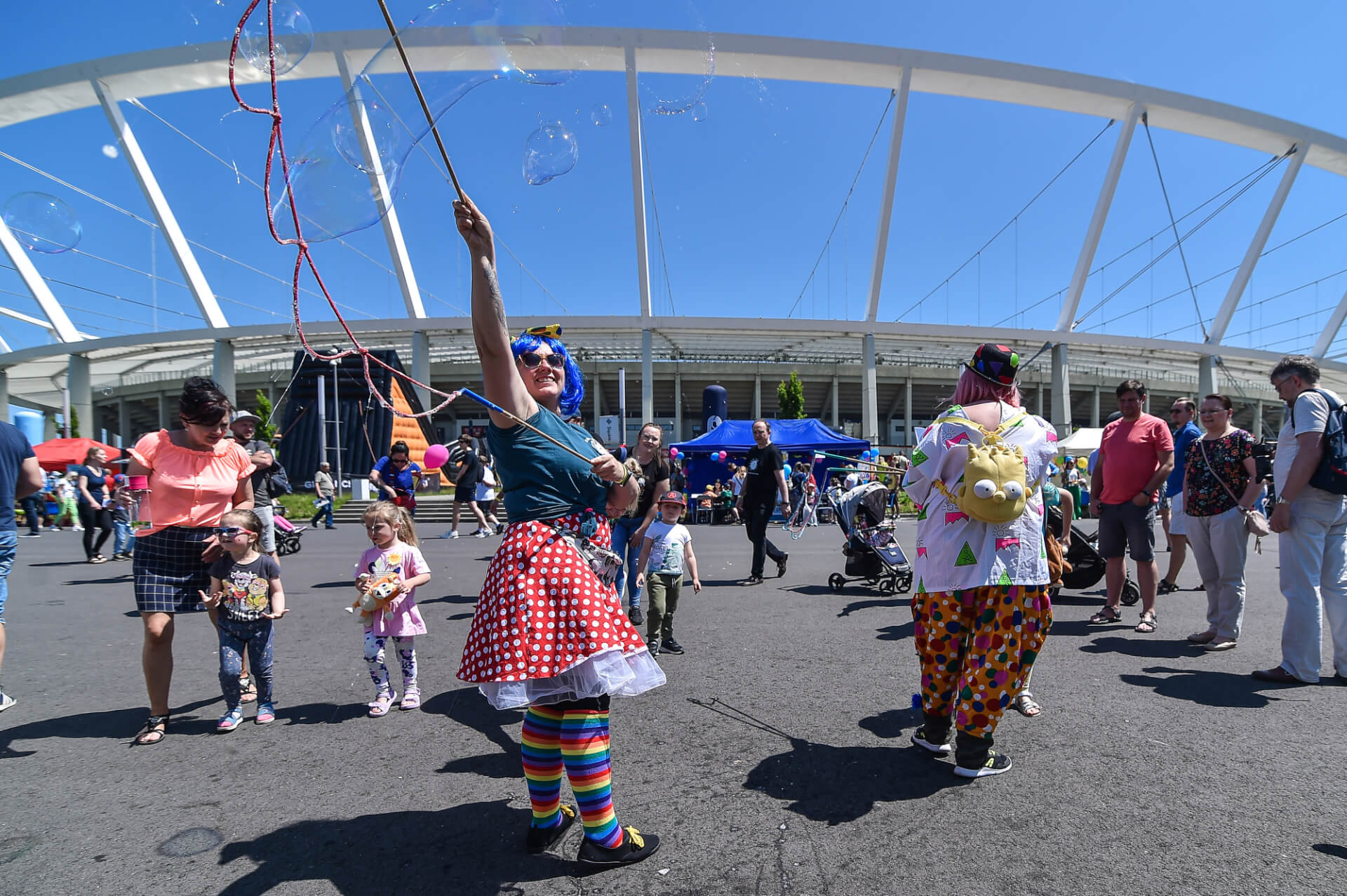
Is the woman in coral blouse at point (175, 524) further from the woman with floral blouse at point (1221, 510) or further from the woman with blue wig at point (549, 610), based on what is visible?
the woman with floral blouse at point (1221, 510)

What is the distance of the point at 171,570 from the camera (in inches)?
140

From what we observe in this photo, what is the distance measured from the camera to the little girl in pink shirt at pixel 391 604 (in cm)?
387

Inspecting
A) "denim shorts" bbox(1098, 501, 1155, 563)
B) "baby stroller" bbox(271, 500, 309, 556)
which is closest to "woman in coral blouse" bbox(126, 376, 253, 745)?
"denim shorts" bbox(1098, 501, 1155, 563)

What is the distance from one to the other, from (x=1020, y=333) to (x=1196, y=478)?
21989mm

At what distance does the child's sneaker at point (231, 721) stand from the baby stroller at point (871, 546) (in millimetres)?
5824

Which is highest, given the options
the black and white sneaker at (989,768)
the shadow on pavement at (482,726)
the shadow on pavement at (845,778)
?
the black and white sneaker at (989,768)

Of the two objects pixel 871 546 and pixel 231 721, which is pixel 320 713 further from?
pixel 871 546

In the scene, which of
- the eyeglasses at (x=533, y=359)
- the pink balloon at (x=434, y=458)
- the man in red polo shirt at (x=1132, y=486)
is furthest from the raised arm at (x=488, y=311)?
the man in red polo shirt at (x=1132, y=486)

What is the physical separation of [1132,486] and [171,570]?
6.56 m

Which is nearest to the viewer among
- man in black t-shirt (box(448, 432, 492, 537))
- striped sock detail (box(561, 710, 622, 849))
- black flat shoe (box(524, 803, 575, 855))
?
striped sock detail (box(561, 710, 622, 849))

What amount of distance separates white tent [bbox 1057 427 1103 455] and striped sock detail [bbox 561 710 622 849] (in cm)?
2527

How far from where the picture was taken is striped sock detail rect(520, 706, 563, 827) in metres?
2.21

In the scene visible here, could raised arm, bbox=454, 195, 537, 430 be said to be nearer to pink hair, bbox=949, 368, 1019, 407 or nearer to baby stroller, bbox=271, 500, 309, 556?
pink hair, bbox=949, 368, 1019, 407

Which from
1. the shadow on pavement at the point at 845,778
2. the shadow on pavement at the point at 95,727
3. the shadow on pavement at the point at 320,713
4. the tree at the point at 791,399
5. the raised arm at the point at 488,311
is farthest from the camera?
the tree at the point at 791,399
